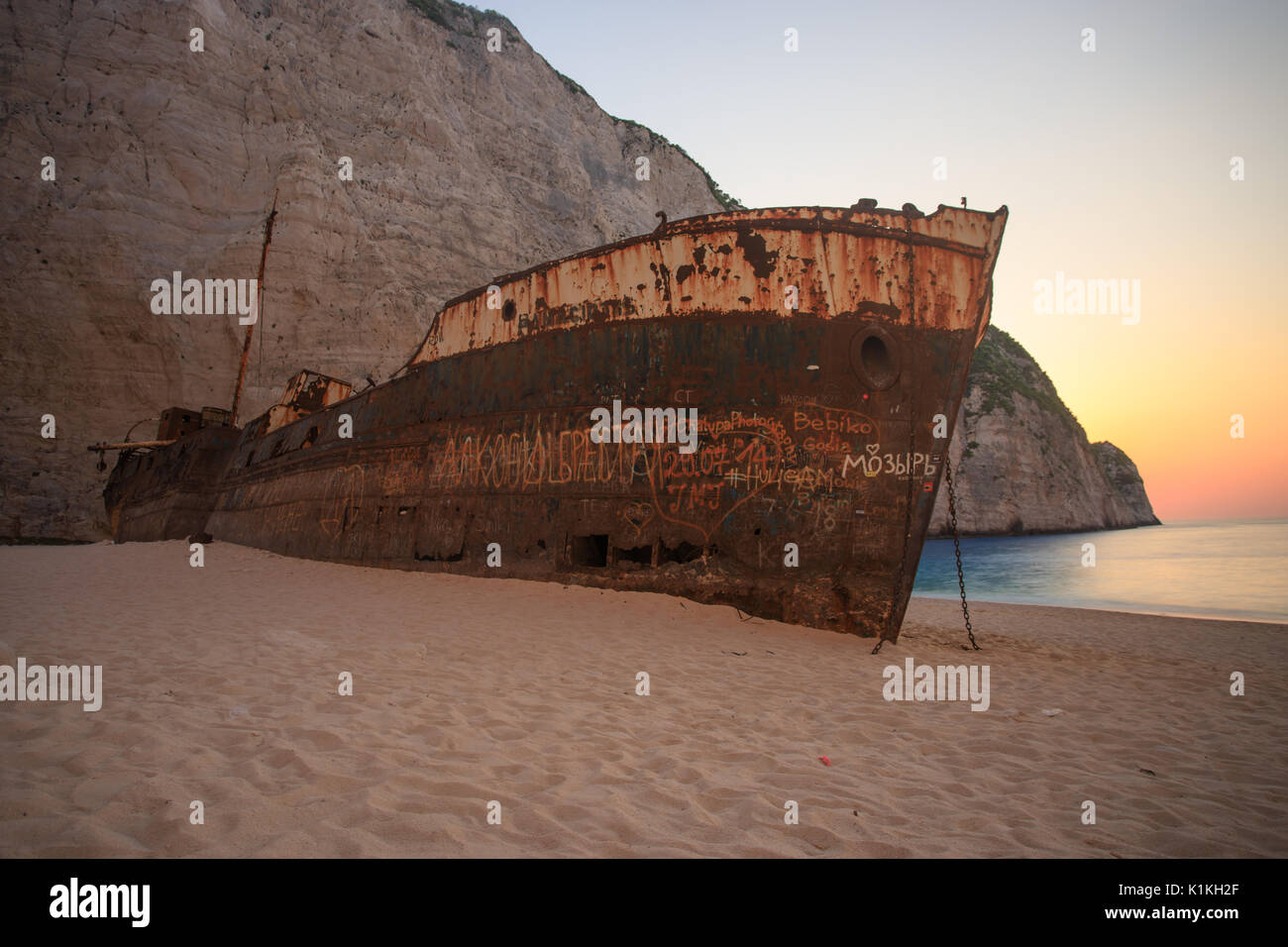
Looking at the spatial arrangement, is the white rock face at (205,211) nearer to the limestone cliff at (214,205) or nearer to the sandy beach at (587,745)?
the limestone cliff at (214,205)

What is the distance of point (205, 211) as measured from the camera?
24.3 m

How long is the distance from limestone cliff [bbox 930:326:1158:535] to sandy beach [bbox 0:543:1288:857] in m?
42.3

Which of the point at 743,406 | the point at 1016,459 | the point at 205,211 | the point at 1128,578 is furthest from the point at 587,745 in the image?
the point at 1016,459

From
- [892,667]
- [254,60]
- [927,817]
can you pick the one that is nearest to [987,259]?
[892,667]

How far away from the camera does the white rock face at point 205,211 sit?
21672 millimetres

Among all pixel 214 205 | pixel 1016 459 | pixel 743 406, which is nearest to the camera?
pixel 743 406

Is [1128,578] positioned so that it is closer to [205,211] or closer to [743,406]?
[743,406]

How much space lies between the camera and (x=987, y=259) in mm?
6027

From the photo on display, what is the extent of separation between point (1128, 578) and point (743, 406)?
26043 millimetres

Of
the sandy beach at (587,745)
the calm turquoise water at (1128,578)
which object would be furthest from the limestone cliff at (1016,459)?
the sandy beach at (587,745)

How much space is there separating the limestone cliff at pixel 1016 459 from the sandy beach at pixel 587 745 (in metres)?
42.3

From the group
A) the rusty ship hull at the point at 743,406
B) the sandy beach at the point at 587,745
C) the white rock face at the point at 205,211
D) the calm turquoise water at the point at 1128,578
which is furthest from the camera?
the white rock face at the point at 205,211

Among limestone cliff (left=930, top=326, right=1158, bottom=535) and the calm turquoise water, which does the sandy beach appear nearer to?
the calm turquoise water

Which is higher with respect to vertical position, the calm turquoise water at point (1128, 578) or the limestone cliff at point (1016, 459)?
the limestone cliff at point (1016, 459)
